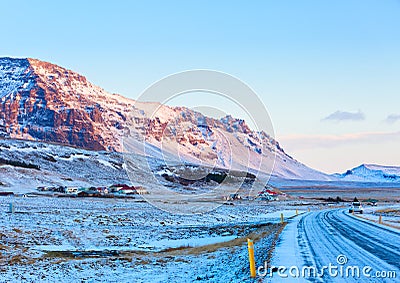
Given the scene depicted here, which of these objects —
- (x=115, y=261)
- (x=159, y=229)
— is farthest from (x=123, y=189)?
(x=115, y=261)

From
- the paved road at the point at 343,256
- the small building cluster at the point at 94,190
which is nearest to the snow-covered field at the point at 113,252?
the paved road at the point at 343,256

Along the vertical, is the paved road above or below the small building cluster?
below

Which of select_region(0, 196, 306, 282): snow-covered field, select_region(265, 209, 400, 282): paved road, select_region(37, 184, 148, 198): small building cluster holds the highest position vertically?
select_region(37, 184, 148, 198): small building cluster

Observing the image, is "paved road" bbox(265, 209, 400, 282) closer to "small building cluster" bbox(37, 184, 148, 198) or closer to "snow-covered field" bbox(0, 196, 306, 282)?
"snow-covered field" bbox(0, 196, 306, 282)

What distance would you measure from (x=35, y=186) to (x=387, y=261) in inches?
4067

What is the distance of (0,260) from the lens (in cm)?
2016

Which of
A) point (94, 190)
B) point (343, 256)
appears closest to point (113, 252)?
point (343, 256)

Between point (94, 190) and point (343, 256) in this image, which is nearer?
point (343, 256)

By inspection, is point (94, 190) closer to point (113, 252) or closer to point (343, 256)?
point (113, 252)

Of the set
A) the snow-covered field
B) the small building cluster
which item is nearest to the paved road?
the snow-covered field

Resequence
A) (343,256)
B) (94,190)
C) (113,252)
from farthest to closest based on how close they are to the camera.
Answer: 1. (94,190)
2. (113,252)
3. (343,256)

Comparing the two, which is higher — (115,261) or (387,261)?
(387,261)

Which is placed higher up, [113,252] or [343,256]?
[343,256]

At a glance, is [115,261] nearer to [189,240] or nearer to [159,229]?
[189,240]
